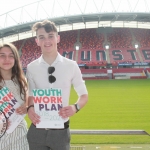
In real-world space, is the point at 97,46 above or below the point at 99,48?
above

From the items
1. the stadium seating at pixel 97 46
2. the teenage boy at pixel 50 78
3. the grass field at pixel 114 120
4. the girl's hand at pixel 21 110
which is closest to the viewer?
the teenage boy at pixel 50 78

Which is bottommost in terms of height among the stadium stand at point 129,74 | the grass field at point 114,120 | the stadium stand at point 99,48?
the grass field at point 114,120

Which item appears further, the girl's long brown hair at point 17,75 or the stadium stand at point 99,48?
the stadium stand at point 99,48

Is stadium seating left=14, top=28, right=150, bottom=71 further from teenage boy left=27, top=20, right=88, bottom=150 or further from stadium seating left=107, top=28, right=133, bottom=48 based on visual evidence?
teenage boy left=27, top=20, right=88, bottom=150

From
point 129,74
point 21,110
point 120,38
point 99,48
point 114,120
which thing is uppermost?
point 120,38

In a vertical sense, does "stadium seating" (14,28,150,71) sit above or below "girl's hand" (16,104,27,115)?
above

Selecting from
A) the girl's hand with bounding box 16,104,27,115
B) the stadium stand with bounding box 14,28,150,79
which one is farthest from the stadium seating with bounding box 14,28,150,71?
the girl's hand with bounding box 16,104,27,115

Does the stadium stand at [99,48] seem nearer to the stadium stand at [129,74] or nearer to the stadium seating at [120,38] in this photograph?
the stadium seating at [120,38]

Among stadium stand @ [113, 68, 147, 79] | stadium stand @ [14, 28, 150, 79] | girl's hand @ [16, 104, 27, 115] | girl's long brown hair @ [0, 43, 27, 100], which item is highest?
stadium stand @ [14, 28, 150, 79]

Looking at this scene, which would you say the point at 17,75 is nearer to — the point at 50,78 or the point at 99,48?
the point at 50,78

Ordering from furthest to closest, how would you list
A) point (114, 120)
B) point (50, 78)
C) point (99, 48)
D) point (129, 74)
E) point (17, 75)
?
point (99, 48), point (129, 74), point (114, 120), point (17, 75), point (50, 78)

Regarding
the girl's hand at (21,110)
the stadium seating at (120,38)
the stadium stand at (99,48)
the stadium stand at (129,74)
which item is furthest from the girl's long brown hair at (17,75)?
the stadium seating at (120,38)

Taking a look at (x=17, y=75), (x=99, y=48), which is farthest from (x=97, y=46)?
(x=17, y=75)

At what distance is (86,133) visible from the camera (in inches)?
225
